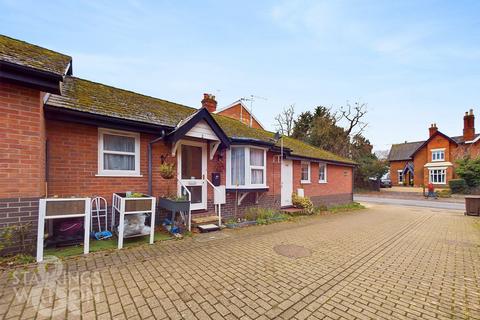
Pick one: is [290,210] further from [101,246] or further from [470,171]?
[470,171]

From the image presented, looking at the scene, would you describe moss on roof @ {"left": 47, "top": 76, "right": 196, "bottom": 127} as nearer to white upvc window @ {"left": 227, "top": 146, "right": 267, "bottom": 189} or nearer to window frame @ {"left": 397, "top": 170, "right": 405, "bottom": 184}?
white upvc window @ {"left": 227, "top": 146, "right": 267, "bottom": 189}

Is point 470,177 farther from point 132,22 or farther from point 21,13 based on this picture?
point 21,13

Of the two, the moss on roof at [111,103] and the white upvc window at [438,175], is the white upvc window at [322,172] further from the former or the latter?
the white upvc window at [438,175]

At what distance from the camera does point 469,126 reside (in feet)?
97.8

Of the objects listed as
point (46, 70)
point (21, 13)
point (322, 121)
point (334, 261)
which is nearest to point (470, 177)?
point (322, 121)

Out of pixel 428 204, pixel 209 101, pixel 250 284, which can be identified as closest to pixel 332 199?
pixel 428 204

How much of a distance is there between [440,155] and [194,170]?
133 ft

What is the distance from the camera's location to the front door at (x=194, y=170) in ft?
26.3

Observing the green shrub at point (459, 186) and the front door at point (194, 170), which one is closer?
the front door at point (194, 170)

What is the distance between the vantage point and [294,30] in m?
10.5

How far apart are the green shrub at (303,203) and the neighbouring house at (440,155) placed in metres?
30.0

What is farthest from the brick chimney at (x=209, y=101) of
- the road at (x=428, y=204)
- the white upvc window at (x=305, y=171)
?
the road at (x=428, y=204)

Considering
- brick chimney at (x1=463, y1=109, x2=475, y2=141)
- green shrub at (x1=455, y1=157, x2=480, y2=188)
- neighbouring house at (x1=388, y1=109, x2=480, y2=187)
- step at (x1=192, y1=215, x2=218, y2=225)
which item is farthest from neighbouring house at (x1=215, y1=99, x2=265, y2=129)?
brick chimney at (x1=463, y1=109, x2=475, y2=141)

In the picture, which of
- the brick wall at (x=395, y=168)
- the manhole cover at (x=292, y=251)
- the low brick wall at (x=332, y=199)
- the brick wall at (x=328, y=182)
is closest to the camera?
the manhole cover at (x=292, y=251)
